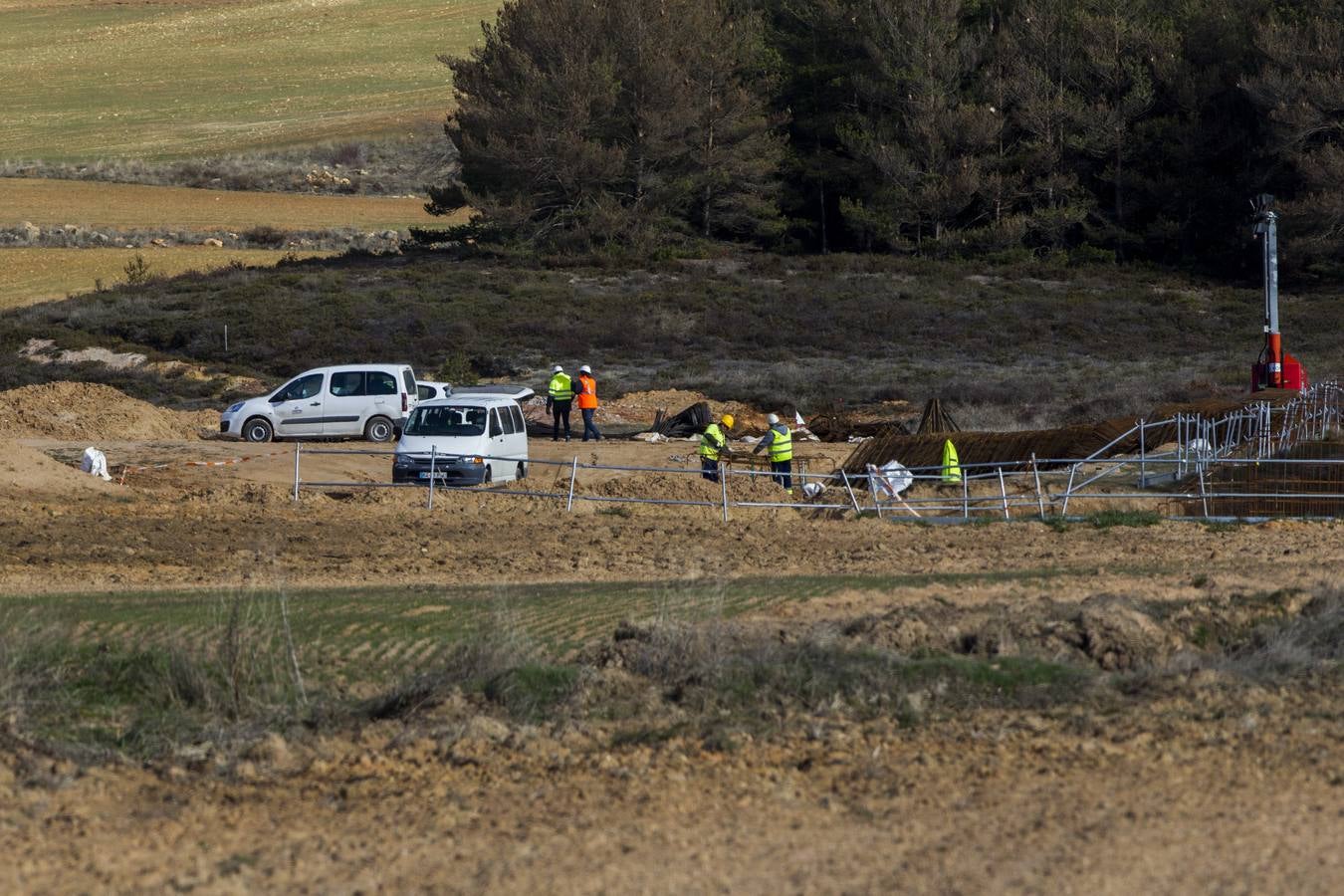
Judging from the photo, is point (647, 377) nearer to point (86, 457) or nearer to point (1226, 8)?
point (86, 457)

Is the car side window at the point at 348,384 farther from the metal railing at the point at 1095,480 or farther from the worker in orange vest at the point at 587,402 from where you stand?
the metal railing at the point at 1095,480

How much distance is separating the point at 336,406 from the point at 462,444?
770cm

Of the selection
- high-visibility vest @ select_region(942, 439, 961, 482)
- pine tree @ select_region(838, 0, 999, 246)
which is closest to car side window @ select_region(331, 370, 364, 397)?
high-visibility vest @ select_region(942, 439, 961, 482)

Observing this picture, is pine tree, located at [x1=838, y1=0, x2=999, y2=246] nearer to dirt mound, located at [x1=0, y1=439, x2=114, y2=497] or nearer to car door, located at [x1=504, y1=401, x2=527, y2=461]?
car door, located at [x1=504, y1=401, x2=527, y2=461]

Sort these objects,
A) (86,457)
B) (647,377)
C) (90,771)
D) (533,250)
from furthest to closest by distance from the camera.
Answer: (533,250) < (647,377) < (86,457) < (90,771)

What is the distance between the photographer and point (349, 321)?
47.1 metres

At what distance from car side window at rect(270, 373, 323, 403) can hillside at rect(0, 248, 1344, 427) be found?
8378mm

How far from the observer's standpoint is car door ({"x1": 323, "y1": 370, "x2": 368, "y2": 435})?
32.4 meters

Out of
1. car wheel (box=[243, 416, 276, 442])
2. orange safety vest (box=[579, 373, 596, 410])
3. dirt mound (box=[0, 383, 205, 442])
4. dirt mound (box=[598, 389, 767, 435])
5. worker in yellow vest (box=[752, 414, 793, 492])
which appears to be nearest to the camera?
worker in yellow vest (box=[752, 414, 793, 492])

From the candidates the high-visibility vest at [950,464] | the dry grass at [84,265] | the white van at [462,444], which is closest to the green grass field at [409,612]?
the high-visibility vest at [950,464]

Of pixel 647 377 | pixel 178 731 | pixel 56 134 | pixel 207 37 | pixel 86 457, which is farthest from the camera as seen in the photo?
pixel 207 37

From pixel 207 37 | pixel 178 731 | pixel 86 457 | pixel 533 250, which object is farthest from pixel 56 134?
pixel 178 731

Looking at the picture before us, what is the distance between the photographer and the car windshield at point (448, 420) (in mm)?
25844

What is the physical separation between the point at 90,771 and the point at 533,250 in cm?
4760
